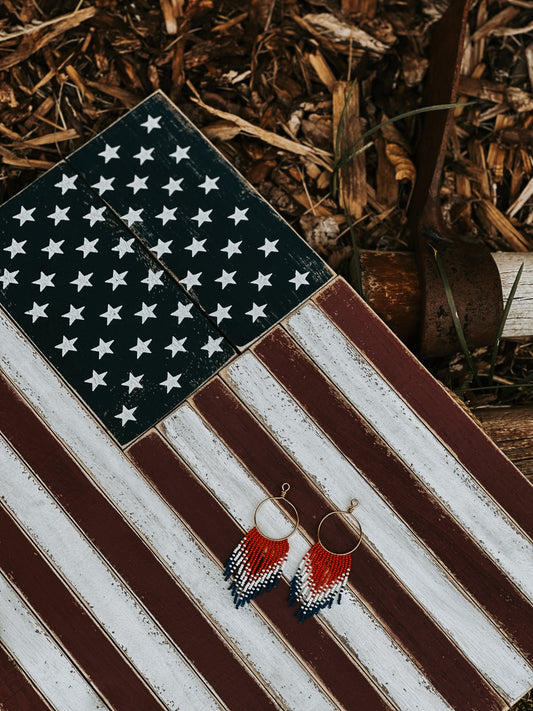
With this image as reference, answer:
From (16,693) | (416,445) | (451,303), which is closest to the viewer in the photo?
(16,693)

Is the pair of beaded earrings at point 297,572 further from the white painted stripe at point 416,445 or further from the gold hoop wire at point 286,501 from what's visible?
the white painted stripe at point 416,445

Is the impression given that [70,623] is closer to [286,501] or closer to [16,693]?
[16,693]

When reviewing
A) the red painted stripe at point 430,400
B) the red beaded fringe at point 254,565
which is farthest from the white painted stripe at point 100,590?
the red painted stripe at point 430,400

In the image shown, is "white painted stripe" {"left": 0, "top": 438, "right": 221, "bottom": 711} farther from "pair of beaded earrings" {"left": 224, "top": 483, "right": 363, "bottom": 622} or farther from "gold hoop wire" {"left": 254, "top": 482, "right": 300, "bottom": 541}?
"gold hoop wire" {"left": 254, "top": 482, "right": 300, "bottom": 541}

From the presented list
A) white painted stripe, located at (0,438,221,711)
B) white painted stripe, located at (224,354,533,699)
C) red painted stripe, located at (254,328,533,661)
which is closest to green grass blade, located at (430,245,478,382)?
red painted stripe, located at (254,328,533,661)

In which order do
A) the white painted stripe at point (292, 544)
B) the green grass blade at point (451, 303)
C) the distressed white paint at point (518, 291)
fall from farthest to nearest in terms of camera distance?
the distressed white paint at point (518, 291)
the green grass blade at point (451, 303)
the white painted stripe at point (292, 544)

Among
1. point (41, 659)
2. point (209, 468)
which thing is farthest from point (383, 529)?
point (41, 659)
